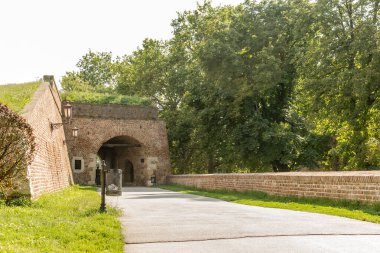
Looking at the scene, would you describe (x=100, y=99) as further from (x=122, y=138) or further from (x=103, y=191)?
(x=103, y=191)

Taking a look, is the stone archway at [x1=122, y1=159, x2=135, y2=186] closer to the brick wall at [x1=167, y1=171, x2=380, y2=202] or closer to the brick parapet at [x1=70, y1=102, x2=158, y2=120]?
the brick parapet at [x1=70, y1=102, x2=158, y2=120]

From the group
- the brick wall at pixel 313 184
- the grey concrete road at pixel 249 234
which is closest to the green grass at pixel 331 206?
→ the brick wall at pixel 313 184

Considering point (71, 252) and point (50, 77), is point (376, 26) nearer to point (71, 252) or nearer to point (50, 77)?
point (50, 77)

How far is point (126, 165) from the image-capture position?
3734 centimetres

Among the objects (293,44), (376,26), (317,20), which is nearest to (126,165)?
(293,44)

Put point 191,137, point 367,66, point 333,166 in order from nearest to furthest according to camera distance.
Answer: point 367,66, point 333,166, point 191,137

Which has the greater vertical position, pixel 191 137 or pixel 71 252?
pixel 191 137

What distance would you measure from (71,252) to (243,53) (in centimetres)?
2217

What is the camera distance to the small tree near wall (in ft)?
31.3

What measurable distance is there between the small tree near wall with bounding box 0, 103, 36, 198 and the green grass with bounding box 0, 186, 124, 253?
74cm

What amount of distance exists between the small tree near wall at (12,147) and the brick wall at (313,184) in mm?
7817

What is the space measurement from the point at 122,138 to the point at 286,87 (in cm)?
1316

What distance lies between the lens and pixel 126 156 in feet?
119

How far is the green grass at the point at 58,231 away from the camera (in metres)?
5.86
